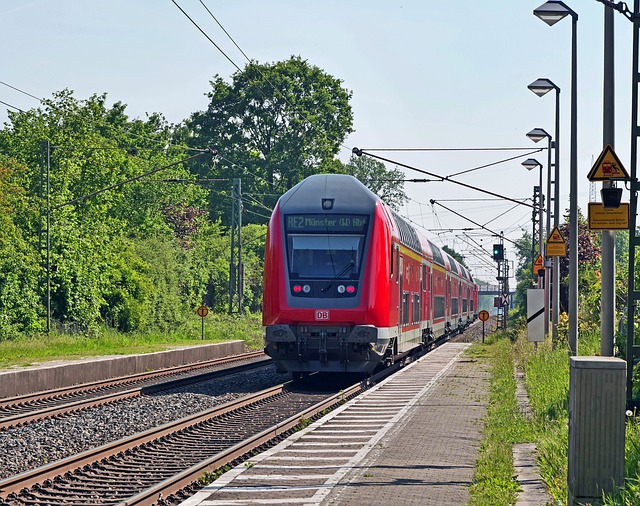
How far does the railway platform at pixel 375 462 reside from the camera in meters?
9.58

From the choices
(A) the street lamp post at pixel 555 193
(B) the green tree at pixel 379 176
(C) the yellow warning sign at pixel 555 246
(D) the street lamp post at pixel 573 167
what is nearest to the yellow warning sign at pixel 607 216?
(D) the street lamp post at pixel 573 167

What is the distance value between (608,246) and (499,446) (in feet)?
8.86

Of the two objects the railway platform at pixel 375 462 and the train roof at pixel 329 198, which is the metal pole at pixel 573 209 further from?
the train roof at pixel 329 198

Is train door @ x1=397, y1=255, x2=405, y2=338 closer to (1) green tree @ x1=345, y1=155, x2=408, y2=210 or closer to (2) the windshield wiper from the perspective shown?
(2) the windshield wiper

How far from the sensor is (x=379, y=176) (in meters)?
107

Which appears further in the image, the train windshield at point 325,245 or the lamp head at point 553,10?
the train windshield at point 325,245

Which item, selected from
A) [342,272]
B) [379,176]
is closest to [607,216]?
[342,272]

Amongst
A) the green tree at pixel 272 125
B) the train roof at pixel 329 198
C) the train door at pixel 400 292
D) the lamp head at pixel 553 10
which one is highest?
the green tree at pixel 272 125

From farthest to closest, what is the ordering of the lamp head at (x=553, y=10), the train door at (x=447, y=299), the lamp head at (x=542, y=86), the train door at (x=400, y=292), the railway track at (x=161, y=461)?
the train door at (x=447, y=299) → the lamp head at (x=542, y=86) → the train door at (x=400, y=292) → the lamp head at (x=553, y=10) → the railway track at (x=161, y=461)

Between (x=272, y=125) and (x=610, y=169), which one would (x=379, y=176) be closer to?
(x=272, y=125)

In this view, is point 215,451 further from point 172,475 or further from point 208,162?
point 208,162

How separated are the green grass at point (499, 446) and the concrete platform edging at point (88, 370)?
968 centimetres

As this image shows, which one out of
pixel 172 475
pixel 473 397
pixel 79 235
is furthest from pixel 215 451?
pixel 79 235

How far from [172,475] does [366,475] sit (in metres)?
2.07
